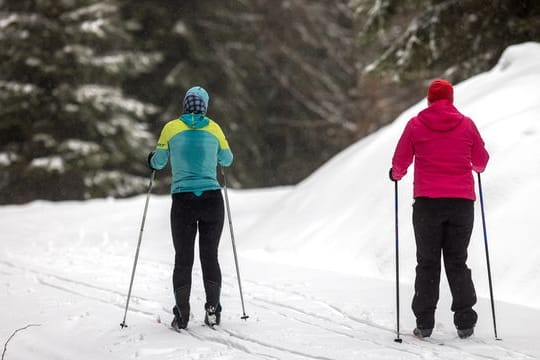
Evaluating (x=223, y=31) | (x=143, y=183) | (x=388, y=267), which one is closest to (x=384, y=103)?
(x=223, y=31)

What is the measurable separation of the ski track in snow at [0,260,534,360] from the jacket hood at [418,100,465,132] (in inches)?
66.2

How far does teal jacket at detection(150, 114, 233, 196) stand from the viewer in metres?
6.36

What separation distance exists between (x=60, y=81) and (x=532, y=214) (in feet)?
57.9

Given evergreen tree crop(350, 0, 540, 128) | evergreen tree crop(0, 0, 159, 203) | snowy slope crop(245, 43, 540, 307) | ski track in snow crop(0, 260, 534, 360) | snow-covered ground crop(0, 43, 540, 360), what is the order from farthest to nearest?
evergreen tree crop(0, 0, 159, 203) < evergreen tree crop(350, 0, 540, 128) < snowy slope crop(245, 43, 540, 307) < snow-covered ground crop(0, 43, 540, 360) < ski track in snow crop(0, 260, 534, 360)

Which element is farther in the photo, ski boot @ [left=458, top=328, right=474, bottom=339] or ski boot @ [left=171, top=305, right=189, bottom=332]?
ski boot @ [left=171, top=305, right=189, bottom=332]

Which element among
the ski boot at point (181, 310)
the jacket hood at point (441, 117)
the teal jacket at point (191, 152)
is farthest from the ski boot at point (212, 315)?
the jacket hood at point (441, 117)

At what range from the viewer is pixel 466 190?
5.94 metres

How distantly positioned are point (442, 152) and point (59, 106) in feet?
60.9

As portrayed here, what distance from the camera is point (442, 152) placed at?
5.94m

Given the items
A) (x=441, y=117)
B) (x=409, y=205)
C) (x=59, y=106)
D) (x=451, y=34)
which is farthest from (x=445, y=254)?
(x=59, y=106)

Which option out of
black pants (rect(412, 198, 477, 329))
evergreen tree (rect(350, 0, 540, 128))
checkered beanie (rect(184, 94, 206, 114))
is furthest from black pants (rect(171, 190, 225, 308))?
evergreen tree (rect(350, 0, 540, 128))

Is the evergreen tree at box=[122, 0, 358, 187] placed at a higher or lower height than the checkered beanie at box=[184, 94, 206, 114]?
higher

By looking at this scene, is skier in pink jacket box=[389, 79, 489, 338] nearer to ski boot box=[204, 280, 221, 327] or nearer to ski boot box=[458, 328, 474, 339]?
ski boot box=[458, 328, 474, 339]

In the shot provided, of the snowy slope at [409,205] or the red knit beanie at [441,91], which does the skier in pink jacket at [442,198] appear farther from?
the snowy slope at [409,205]
